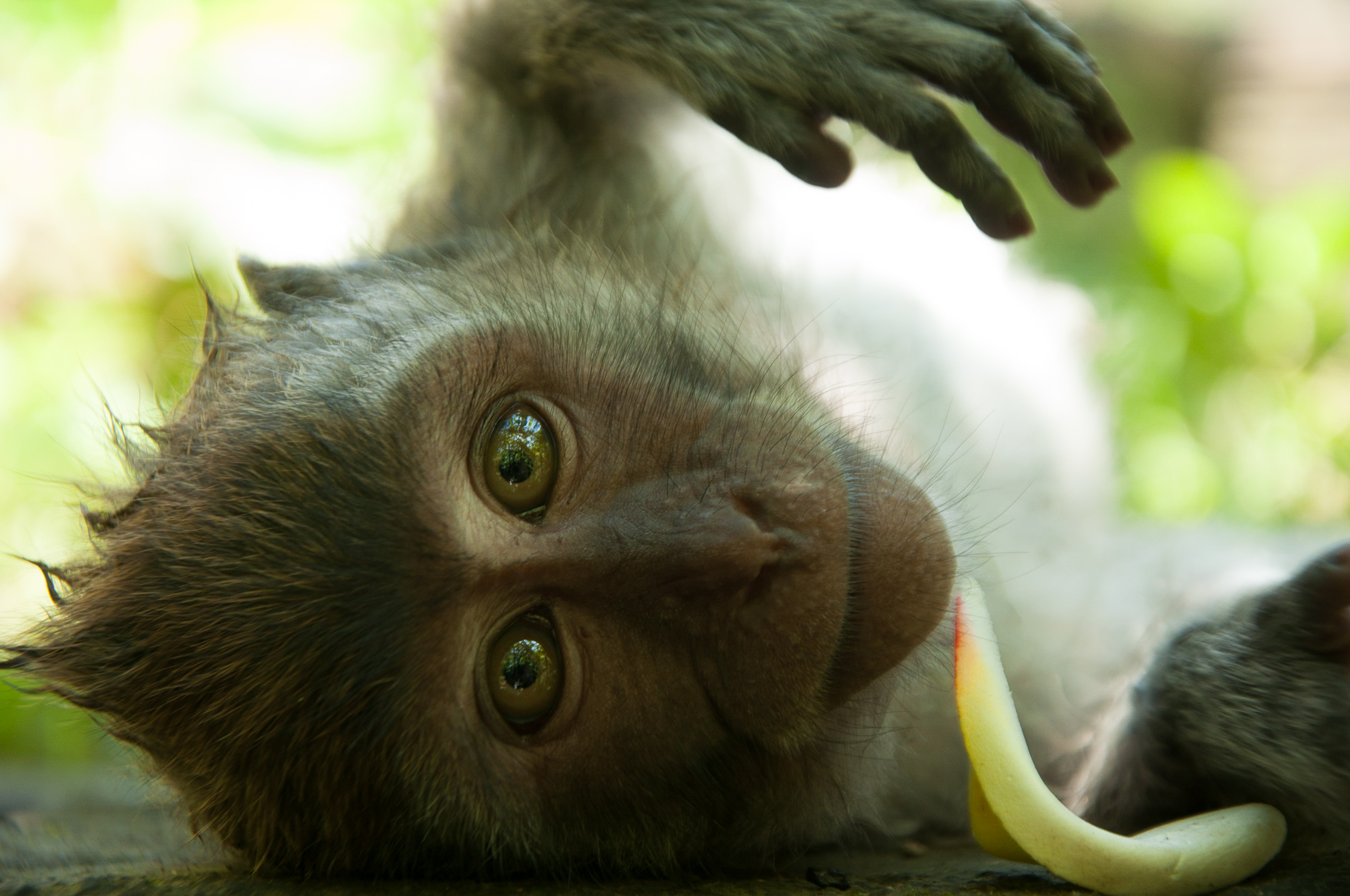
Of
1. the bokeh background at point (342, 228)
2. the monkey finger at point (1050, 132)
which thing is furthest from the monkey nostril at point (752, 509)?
the bokeh background at point (342, 228)

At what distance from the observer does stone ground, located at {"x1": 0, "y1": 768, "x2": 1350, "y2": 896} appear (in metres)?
1.91

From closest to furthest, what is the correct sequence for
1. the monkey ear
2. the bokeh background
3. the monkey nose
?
the monkey nose, the monkey ear, the bokeh background

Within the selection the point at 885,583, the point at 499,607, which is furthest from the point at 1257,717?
the point at 499,607

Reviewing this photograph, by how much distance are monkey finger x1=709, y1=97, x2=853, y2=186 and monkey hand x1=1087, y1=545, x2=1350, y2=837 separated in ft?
3.90

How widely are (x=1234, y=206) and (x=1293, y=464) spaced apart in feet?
4.01

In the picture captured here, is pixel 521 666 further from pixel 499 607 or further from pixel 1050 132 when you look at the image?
pixel 1050 132

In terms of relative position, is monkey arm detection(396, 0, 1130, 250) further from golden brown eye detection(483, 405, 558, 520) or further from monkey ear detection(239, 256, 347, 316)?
golden brown eye detection(483, 405, 558, 520)

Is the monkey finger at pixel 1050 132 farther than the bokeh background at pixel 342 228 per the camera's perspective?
No

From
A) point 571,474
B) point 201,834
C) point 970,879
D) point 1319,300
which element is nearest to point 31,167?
point 201,834

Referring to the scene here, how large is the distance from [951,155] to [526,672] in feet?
4.35

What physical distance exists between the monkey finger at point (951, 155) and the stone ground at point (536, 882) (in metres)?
1.26

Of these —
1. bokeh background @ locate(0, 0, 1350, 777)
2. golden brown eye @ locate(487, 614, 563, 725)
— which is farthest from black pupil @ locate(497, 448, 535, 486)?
bokeh background @ locate(0, 0, 1350, 777)

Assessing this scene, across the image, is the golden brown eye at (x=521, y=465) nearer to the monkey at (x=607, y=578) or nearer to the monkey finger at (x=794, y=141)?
the monkey at (x=607, y=578)

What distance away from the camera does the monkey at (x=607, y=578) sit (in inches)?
77.4
